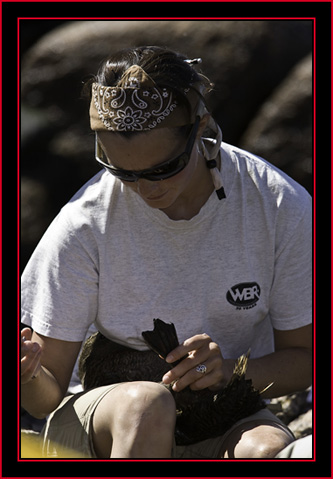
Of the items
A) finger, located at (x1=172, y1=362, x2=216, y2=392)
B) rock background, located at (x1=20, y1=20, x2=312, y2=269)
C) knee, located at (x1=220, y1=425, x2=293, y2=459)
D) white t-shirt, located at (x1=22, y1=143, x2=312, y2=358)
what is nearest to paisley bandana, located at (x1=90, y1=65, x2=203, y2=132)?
white t-shirt, located at (x1=22, y1=143, x2=312, y2=358)

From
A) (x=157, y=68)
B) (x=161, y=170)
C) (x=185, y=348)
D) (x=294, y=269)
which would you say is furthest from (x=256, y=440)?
(x=157, y=68)

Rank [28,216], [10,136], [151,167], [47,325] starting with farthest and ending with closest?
[28,216] < [10,136] < [47,325] < [151,167]

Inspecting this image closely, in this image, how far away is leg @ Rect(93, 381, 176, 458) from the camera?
2246 millimetres

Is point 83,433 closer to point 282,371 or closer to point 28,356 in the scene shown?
point 28,356

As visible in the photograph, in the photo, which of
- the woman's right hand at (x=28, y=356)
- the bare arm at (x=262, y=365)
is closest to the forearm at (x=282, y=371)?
the bare arm at (x=262, y=365)

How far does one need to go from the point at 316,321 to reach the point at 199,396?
620 millimetres

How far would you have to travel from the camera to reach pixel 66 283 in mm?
2773

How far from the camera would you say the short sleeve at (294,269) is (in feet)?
9.37

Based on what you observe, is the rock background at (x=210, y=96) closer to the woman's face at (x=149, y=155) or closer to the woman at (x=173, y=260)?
the woman at (x=173, y=260)

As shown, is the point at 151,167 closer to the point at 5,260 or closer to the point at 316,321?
the point at 5,260

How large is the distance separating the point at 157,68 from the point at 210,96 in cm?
255

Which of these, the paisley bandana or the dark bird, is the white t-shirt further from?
the paisley bandana

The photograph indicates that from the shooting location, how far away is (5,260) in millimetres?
2812

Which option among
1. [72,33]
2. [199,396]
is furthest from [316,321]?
[72,33]
